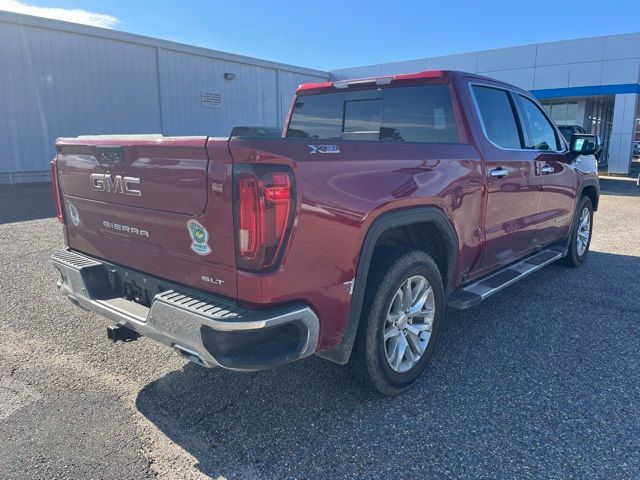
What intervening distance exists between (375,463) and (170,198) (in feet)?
5.45

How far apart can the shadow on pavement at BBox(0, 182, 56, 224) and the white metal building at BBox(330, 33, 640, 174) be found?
18.0 metres

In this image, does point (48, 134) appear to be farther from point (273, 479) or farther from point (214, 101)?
point (273, 479)

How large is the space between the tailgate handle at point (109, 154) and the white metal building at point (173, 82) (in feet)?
45.3

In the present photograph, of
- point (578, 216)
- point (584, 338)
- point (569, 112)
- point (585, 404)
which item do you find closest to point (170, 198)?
point (585, 404)

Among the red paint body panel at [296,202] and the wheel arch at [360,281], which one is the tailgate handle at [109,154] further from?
the wheel arch at [360,281]

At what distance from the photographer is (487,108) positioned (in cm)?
402

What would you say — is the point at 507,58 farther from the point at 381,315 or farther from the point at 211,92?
the point at 381,315

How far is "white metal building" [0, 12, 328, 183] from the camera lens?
→ 1415 cm

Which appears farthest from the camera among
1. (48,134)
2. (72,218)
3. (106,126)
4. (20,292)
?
(106,126)

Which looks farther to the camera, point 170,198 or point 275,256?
point 170,198

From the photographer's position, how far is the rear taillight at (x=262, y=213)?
2.19 meters

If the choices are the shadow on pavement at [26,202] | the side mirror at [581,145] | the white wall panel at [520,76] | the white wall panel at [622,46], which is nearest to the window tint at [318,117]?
the side mirror at [581,145]

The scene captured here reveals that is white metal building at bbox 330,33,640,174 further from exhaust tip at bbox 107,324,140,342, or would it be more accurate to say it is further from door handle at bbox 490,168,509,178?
exhaust tip at bbox 107,324,140,342

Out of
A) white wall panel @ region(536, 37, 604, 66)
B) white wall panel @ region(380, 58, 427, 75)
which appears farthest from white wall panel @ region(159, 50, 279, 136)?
white wall panel @ region(536, 37, 604, 66)
